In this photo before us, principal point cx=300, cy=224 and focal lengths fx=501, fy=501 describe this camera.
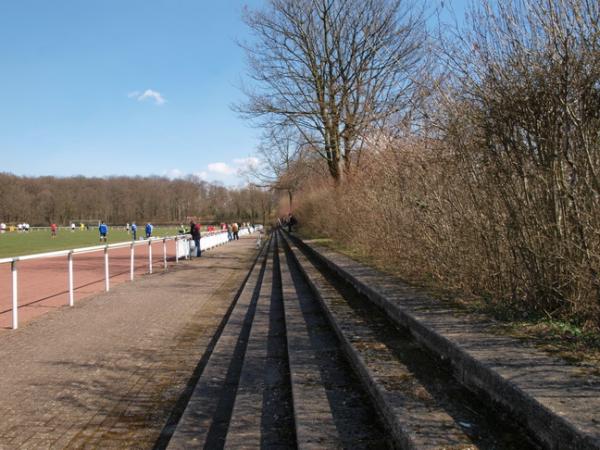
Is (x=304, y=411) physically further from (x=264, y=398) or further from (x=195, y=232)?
(x=195, y=232)

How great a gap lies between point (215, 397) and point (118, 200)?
14225 centimetres

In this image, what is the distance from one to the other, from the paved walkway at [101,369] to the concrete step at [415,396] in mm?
1651

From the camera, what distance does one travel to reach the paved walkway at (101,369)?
12.1 ft

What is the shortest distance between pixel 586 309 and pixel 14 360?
5644mm

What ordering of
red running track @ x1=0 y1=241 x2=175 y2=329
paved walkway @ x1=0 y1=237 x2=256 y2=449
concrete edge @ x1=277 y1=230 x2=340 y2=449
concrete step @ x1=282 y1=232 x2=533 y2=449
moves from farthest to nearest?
red running track @ x1=0 y1=241 x2=175 y2=329, paved walkway @ x1=0 y1=237 x2=256 y2=449, concrete edge @ x1=277 y1=230 x2=340 y2=449, concrete step @ x1=282 y1=232 x2=533 y2=449

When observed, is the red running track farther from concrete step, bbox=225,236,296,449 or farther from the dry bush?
the dry bush

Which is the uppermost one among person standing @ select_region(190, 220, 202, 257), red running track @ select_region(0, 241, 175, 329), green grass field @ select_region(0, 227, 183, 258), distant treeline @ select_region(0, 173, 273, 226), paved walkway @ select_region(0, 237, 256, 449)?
distant treeline @ select_region(0, 173, 273, 226)

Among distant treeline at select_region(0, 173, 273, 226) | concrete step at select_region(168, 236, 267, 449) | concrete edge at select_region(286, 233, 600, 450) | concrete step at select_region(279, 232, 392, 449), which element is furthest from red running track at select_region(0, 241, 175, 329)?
distant treeline at select_region(0, 173, 273, 226)

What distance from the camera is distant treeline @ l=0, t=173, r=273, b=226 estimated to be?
11950cm

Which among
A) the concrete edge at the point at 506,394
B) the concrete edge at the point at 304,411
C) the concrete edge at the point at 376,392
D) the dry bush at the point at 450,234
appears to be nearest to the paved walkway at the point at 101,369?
the concrete edge at the point at 304,411

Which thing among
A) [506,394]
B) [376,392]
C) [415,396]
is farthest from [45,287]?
[506,394]

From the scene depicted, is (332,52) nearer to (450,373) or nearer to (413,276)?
(413,276)

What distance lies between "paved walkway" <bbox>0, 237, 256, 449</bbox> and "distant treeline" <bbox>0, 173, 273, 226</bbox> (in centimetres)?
10338

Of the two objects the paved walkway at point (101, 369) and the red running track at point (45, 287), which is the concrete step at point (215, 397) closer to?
the paved walkway at point (101, 369)
